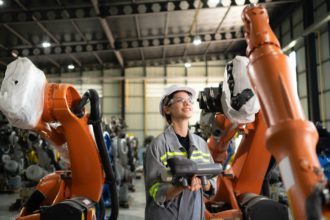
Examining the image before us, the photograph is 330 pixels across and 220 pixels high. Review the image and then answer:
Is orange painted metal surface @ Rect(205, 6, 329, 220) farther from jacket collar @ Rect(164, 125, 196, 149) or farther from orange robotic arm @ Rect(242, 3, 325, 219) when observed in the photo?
jacket collar @ Rect(164, 125, 196, 149)

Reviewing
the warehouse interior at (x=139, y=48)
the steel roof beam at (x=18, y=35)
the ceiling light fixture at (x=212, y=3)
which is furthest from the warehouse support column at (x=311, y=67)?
the steel roof beam at (x=18, y=35)

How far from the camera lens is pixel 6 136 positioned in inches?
392

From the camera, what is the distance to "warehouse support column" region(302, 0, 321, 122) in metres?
12.8

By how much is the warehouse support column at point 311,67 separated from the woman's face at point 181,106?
11193 mm

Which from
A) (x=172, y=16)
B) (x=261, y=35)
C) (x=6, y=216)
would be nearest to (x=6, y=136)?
(x=6, y=216)

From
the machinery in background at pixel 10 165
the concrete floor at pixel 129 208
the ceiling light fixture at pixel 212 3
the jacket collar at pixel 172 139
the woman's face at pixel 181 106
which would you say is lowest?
the concrete floor at pixel 129 208

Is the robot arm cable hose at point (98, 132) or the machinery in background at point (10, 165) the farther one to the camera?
the machinery in background at point (10, 165)

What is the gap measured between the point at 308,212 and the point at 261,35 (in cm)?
74

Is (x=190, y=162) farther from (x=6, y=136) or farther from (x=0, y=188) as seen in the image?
(x=0, y=188)

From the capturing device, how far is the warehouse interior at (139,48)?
39.8ft

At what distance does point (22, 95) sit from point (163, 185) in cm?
114

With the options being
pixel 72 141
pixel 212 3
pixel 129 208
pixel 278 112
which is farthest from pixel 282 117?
pixel 212 3

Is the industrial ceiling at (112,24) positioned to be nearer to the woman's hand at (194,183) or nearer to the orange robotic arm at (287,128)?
the woman's hand at (194,183)

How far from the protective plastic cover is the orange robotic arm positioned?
1.64 metres
